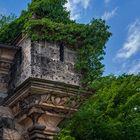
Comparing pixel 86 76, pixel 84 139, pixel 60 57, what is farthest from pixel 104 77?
pixel 84 139

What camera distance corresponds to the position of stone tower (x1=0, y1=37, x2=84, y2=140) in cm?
896

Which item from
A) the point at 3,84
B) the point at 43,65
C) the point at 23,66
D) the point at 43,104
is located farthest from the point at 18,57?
the point at 43,104

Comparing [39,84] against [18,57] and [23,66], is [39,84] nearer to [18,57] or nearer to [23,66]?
[23,66]

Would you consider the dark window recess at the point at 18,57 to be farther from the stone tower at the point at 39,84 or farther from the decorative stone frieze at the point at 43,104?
the decorative stone frieze at the point at 43,104

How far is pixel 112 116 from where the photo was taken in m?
8.62

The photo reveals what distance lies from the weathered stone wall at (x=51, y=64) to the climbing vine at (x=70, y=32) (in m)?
0.14

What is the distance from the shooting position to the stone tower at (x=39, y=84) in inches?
353

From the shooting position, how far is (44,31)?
389 inches

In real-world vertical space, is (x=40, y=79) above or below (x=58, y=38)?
below

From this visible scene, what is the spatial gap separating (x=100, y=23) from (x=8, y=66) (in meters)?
2.14

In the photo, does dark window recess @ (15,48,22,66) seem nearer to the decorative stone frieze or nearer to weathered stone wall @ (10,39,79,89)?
weathered stone wall @ (10,39,79,89)

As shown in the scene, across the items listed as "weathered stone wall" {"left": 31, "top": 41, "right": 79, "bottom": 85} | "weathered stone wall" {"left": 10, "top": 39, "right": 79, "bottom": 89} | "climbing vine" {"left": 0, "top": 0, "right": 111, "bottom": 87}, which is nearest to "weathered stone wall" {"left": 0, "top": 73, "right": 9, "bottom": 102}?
"weathered stone wall" {"left": 10, "top": 39, "right": 79, "bottom": 89}

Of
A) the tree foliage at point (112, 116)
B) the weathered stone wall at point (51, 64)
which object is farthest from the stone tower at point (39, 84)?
the tree foliage at point (112, 116)

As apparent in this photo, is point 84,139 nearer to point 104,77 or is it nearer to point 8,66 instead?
point 104,77
